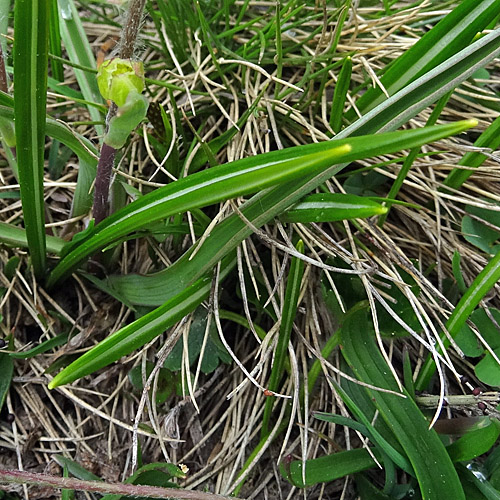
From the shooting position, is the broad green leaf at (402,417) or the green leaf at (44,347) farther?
the green leaf at (44,347)

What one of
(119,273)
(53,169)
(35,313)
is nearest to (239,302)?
(119,273)

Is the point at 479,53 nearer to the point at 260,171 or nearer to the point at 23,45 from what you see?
the point at 260,171

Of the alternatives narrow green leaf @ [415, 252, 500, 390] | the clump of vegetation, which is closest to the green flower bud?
the clump of vegetation

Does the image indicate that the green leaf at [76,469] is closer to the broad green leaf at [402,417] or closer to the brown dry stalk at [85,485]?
the brown dry stalk at [85,485]

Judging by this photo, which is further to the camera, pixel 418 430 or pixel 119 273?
pixel 119 273

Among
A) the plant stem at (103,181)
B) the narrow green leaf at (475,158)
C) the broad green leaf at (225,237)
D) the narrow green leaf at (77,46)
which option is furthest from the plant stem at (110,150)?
the narrow green leaf at (475,158)

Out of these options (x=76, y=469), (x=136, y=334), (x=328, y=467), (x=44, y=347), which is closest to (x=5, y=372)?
(x=44, y=347)

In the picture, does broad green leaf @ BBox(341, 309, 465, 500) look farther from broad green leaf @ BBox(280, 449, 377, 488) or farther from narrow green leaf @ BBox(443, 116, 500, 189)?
narrow green leaf @ BBox(443, 116, 500, 189)

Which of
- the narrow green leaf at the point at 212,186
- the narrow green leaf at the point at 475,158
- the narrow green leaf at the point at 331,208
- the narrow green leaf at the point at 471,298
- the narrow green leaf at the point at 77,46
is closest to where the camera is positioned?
the narrow green leaf at the point at 212,186
